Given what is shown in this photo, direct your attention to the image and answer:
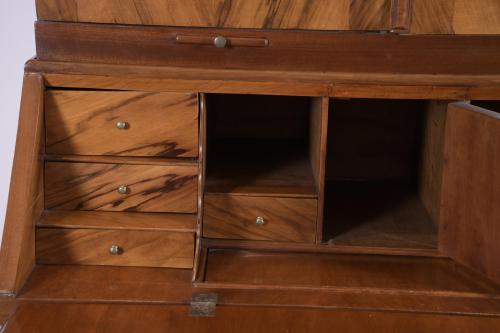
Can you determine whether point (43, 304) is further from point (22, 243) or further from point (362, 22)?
point (362, 22)

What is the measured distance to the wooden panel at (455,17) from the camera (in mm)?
2090

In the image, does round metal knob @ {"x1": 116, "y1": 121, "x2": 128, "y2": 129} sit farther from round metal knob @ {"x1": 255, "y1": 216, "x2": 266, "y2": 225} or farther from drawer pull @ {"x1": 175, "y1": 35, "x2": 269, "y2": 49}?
round metal knob @ {"x1": 255, "y1": 216, "x2": 266, "y2": 225}

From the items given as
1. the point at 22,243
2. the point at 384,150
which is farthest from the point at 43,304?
the point at 384,150

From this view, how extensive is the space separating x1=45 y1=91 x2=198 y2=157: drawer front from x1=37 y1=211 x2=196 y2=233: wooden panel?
18 centimetres

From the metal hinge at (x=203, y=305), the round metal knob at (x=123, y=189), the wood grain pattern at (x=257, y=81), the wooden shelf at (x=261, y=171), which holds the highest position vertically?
the wood grain pattern at (x=257, y=81)

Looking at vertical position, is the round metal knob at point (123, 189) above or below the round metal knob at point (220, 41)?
below

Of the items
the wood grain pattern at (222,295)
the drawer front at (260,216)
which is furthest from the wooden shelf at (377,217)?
the wood grain pattern at (222,295)

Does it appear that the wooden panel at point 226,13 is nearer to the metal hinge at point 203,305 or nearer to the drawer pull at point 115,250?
the drawer pull at point 115,250

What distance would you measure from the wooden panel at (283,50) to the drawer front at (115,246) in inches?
19.1

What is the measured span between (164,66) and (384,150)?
1.07 m

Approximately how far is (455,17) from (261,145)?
3.09 ft

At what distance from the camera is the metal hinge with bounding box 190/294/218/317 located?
198cm

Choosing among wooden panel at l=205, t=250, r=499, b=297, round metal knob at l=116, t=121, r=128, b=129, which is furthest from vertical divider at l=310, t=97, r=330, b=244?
round metal knob at l=116, t=121, r=128, b=129

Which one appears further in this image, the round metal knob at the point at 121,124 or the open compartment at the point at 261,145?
the open compartment at the point at 261,145
